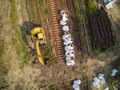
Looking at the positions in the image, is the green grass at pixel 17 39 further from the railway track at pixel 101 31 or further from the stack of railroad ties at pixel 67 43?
the railway track at pixel 101 31

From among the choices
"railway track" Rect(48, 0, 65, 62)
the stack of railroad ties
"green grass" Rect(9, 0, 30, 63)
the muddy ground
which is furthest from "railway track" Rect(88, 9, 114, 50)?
"green grass" Rect(9, 0, 30, 63)

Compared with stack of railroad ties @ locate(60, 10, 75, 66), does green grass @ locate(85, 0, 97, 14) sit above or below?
above

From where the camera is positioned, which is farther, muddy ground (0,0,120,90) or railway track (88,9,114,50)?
railway track (88,9,114,50)

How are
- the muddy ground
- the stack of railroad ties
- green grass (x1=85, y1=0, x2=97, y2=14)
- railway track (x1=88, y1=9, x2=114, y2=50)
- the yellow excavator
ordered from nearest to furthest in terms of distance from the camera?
the yellow excavator < the muddy ground < railway track (x1=88, y1=9, x2=114, y2=50) < the stack of railroad ties < green grass (x1=85, y1=0, x2=97, y2=14)

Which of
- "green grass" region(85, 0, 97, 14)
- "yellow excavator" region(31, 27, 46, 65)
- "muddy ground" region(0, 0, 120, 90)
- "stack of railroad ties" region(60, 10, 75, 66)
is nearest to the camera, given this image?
"yellow excavator" region(31, 27, 46, 65)

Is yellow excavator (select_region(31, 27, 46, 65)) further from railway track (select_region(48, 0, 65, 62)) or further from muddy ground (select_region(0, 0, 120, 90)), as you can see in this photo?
railway track (select_region(48, 0, 65, 62))

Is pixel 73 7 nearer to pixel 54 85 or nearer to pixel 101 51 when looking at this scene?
pixel 101 51

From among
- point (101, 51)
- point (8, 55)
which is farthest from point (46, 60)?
point (101, 51)
